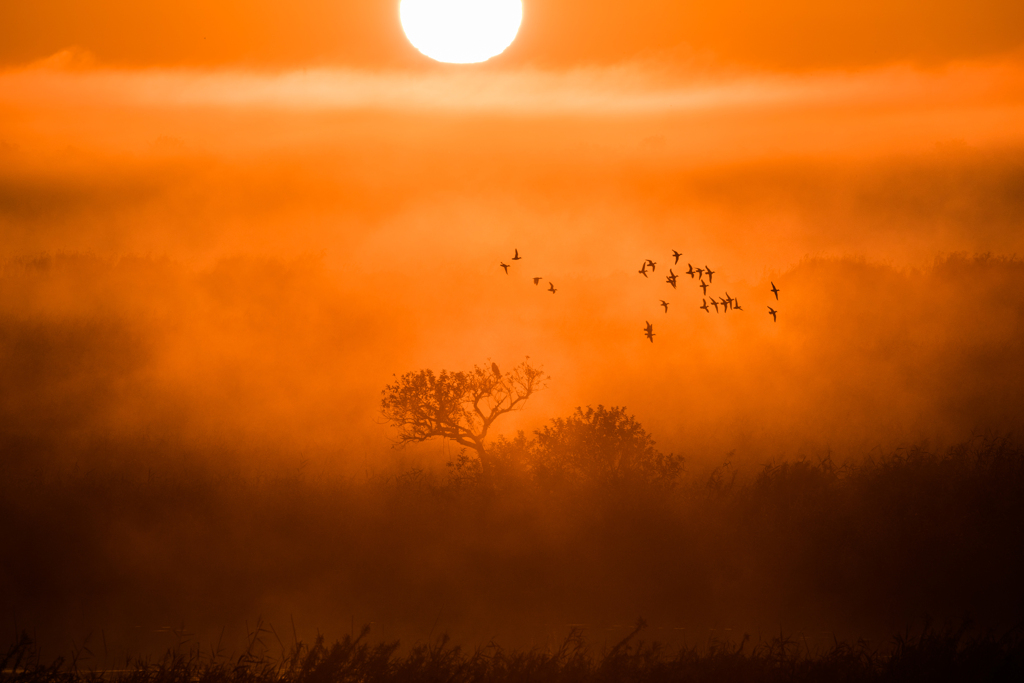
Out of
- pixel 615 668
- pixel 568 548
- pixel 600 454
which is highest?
pixel 600 454

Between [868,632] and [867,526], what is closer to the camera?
[868,632]

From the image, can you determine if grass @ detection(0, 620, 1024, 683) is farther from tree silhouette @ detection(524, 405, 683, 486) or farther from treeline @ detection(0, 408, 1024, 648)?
tree silhouette @ detection(524, 405, 683, 486)

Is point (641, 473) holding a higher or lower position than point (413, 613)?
higher

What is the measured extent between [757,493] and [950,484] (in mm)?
12099

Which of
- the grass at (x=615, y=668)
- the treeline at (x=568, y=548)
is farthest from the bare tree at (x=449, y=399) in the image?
the grass at (x=615, y=668)

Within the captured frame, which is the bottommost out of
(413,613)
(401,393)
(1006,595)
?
(413,613)

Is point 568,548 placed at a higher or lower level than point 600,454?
lower

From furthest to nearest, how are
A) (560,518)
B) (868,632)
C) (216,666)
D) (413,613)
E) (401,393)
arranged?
(401,393)
(560,518)
(413,613)
(868,632)
(216,666)

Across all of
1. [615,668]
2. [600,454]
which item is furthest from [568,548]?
[615,668]

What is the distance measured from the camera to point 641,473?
55562 millimetres

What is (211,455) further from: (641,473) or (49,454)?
(641,473)

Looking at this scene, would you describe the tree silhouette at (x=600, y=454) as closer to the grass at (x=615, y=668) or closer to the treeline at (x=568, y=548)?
the treeline at (x=568, y=548)

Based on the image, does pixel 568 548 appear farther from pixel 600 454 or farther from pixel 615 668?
pixel 615 668

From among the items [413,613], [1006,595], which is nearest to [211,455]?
[413,613]
